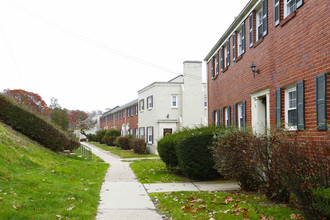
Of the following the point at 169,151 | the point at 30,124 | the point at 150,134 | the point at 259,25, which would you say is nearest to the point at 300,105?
the point at 259,25

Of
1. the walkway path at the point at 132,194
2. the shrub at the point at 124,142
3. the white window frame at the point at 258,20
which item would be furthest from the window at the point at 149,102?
the white window frame at the point at 258,20

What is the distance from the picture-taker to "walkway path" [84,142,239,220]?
22.6ft

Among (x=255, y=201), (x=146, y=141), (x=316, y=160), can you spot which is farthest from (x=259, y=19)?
(x=146, y=141)

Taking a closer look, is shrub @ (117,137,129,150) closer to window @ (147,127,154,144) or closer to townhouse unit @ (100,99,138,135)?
townhouse unit @ (100,99,138,135)

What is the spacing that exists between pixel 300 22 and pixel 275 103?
8.48ft

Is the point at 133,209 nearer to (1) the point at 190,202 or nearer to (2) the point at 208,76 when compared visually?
(1) the point at 190,202

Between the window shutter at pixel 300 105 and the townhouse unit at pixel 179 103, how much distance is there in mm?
20564

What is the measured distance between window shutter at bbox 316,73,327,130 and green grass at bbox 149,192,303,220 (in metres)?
1.98

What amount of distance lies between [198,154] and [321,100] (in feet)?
16.3

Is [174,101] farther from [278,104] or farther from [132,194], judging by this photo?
[132,194]

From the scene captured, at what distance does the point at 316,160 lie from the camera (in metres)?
5.15

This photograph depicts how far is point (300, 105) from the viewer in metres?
8.33

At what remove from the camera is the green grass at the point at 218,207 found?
20.7 ft

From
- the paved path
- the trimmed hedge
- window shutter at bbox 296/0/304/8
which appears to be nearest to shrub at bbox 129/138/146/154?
the trimmed hedge
